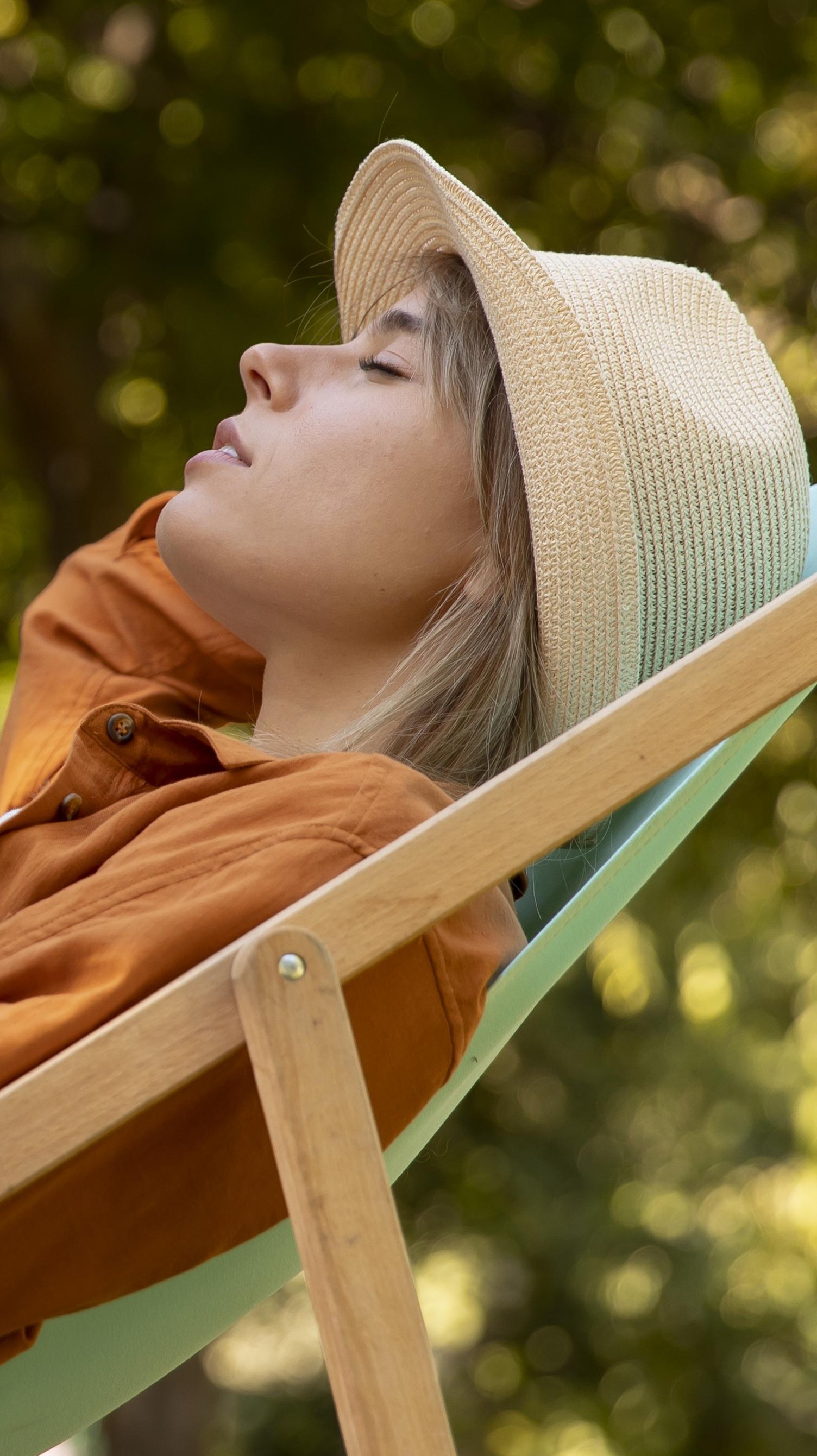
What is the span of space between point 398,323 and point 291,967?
33.6 inches

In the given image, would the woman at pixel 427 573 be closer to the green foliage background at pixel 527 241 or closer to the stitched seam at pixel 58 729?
the stitched seam at pixel 58 729

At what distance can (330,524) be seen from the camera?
49.3 inches

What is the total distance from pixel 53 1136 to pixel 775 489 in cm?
85

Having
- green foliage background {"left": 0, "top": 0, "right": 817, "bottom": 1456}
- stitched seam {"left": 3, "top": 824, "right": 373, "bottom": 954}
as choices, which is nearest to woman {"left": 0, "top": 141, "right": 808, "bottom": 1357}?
stitched seam {"left": 3, "top": 824, "right": 373, "bottom": 954}

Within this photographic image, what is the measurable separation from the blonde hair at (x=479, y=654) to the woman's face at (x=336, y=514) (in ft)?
0.06

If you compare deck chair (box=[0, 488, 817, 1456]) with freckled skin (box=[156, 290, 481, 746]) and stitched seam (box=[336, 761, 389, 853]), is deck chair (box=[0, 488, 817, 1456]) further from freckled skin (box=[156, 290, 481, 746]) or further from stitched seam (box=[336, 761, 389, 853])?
freckled skin (box=[156, 290, 481, 746])

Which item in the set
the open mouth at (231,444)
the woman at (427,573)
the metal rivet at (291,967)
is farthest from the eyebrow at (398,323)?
the metal rivet at (291,967)

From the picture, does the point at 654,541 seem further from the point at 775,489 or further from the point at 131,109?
the point at 131,109

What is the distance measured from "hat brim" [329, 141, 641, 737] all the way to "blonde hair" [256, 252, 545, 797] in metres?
0.03

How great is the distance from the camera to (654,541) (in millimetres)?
1212

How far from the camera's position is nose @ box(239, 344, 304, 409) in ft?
4.44

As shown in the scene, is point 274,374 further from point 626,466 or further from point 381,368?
point 626,466

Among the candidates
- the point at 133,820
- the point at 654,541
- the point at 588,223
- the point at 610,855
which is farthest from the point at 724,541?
the point at 588,223

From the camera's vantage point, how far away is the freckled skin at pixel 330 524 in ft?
4.13
